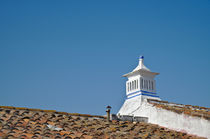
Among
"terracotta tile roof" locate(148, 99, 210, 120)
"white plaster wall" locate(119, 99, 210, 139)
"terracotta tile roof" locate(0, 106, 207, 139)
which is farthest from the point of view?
"terracotta tile roof" locate(148, 99, 210, 120)

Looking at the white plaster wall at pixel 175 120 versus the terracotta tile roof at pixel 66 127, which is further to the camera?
the white plaster wall at pixel 175 120

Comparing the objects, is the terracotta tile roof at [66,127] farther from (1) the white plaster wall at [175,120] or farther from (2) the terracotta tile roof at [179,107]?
(2) the terracotta tile roof at [179,107]

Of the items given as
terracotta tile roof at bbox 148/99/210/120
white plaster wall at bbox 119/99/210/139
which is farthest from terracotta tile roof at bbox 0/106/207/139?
terracotta tile roof at bbox 148/99/210/120

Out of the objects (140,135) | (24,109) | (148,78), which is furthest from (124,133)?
(148,78)

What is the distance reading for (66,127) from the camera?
1248 cm

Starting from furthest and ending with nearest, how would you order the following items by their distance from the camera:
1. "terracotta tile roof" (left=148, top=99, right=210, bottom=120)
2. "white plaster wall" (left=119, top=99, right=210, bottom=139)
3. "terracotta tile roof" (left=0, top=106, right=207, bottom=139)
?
1. "terracotta tile roof" (left=148, top=99, right=210, bottom=120)
2. "white plaster wall" (left=119, top=99, right=210, bottom=139)
3. "terracotta tile roof" (left=0, top=106, right=207, bottom=139)

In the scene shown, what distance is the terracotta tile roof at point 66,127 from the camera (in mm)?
11102

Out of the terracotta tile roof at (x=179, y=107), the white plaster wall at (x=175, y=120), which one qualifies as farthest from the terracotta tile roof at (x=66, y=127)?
the terracotta tile roof at (x=179, y=107)

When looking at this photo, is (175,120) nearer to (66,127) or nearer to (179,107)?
(179,107)

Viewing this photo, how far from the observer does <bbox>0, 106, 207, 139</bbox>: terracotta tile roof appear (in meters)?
11.1

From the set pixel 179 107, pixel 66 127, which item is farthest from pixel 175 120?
pixel 66 127

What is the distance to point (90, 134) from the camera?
40.1 ft

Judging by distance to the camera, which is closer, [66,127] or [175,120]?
[66,127]

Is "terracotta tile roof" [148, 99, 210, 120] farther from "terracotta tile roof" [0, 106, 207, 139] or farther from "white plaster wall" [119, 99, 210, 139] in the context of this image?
"terracotta tile roof" [0, 106, 207, 139]
